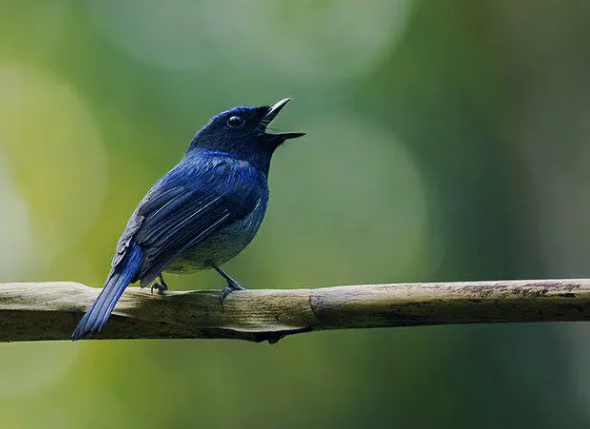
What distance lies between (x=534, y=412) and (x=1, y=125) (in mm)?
5132

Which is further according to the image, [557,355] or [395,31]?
[395,31]

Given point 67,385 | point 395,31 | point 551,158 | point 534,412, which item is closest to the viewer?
point 534,412

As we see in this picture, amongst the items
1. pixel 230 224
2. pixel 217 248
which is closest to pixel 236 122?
pixel 230 224

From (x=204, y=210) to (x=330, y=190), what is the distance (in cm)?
359

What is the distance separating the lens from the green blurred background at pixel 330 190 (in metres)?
5.82

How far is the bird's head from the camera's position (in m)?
4.28

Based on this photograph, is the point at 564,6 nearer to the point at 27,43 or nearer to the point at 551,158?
the point at 551,158

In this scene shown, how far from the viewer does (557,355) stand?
5.68 meters

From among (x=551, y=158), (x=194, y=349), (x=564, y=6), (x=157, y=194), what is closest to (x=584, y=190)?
(x=551, y=158)

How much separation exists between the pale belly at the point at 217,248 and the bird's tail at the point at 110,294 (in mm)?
380

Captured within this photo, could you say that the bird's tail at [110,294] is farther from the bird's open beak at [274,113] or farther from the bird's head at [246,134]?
the bird's open beak at [274,113]

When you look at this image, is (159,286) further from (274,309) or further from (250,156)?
(250,156)

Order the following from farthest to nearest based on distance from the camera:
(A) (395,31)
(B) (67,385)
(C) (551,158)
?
(A) (395,31)
(C) (551,158)
(B) (67,385)

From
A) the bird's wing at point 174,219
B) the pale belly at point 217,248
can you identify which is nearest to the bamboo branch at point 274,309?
the bird's wing at point 174,219
